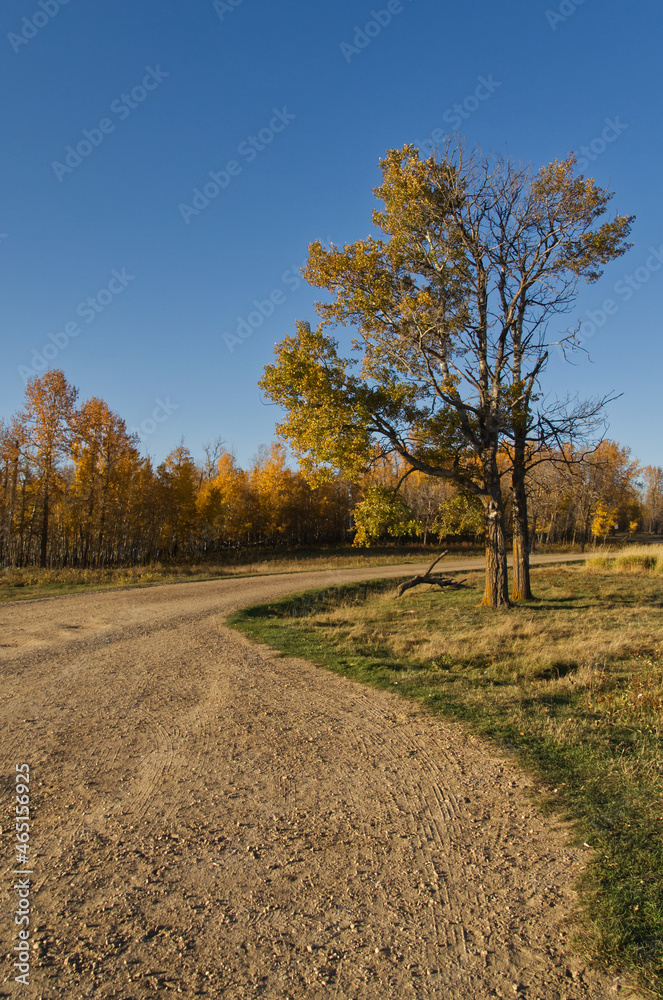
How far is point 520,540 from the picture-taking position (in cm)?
1748

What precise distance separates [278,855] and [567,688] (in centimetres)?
526

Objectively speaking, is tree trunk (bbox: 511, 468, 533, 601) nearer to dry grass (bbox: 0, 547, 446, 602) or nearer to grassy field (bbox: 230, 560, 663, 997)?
grassy field (bbox: 230, 560, 663, 997)

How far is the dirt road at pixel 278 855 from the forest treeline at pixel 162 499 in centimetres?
849

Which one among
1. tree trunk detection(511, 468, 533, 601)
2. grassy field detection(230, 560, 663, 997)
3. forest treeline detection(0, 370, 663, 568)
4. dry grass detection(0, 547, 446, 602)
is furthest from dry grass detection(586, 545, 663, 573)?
dry grass detection(0, 547, 446, 602)

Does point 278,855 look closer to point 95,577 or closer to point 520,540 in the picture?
point 520,540

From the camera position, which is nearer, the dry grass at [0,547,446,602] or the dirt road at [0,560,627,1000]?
the dirt road at [0,560,627,1000]

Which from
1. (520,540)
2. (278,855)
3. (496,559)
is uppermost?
(520,540)

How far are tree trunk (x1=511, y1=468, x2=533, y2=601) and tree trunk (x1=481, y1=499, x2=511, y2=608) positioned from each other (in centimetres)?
149

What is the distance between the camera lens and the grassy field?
3.31m

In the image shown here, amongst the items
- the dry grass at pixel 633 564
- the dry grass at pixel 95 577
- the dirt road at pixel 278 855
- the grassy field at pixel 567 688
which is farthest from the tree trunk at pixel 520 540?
the dry grass at pixel 95 577

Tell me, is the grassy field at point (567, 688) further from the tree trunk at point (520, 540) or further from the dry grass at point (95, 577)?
the dry grass at point (95, 577)

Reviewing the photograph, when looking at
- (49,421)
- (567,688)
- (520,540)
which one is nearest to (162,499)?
(49,421)

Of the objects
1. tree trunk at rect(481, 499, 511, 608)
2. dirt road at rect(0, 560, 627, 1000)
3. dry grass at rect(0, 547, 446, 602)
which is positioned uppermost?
tree trunk at rect(481, 499, 511, 608)

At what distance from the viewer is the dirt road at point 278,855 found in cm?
276
